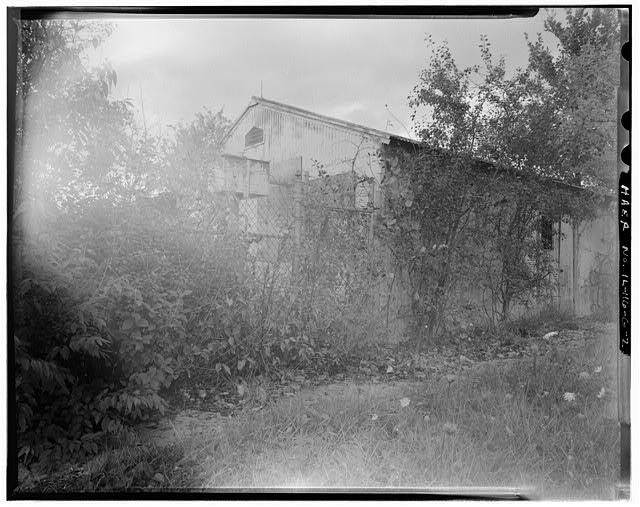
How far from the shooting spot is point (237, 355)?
262 centimetres

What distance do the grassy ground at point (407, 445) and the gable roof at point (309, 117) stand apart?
4.33ft

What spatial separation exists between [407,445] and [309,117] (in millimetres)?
1713

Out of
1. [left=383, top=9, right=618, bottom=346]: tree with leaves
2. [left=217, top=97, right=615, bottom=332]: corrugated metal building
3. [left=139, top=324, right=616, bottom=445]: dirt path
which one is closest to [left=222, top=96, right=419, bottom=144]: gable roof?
[left=217, top=97, right=615, bottom=332]: corrugated metal building

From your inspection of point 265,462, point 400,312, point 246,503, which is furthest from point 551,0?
point 246,503

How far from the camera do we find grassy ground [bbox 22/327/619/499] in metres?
2.46

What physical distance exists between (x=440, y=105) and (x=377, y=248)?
83cm

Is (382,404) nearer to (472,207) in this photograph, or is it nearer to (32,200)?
(472,207)

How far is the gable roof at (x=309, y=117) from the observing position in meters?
2.55

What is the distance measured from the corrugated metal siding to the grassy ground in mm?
1193

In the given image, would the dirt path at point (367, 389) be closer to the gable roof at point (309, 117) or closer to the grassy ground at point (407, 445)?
the grassy ground at point (407, 445)

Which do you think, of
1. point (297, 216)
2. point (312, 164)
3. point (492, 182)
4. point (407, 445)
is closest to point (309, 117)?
point (312, 164)

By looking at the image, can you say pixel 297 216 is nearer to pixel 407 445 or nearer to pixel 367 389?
pixel 367 389

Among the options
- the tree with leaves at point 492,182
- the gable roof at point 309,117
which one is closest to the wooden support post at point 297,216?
the gable roof at point 309,117

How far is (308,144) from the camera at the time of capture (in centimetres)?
265
